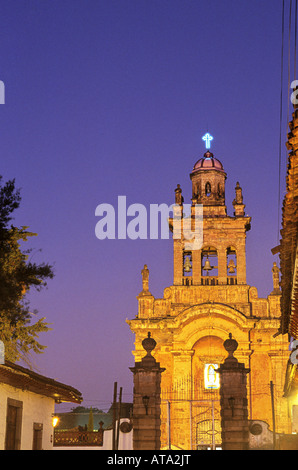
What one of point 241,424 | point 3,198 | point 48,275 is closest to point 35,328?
point 48,275

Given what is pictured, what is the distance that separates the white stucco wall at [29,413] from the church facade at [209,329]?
13.5 meters

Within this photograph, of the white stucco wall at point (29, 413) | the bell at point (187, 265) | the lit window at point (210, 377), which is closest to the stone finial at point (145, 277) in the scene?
the bell at point (187, 265)

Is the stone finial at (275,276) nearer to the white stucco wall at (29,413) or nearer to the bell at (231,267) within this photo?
the bell at (231,267)

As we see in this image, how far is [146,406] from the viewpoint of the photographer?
76.4 ft

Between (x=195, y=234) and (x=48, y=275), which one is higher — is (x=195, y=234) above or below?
above

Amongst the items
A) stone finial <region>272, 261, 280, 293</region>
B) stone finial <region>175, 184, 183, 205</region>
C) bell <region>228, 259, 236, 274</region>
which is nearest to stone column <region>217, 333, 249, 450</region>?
stone finial <region>272, 261, 280, 293</region>

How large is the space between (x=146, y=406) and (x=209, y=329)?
55.9 feet

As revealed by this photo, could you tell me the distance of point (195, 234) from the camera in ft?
140

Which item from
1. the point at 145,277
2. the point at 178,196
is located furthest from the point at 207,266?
the point at 178,196

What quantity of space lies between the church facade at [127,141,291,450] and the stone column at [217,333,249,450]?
15.1 m

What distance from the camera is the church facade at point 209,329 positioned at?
38844 mm

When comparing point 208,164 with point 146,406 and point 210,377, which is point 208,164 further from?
point 146,406
